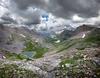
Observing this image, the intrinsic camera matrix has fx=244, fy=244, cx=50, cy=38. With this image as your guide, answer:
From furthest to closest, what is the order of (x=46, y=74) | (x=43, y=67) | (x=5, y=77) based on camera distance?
(x=43, y=67) < (x=46, y=74) < (x=5, y=77)

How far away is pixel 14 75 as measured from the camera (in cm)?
8569

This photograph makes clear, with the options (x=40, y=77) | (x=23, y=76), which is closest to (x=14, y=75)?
(x=23, y=76)

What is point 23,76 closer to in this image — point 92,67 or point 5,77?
point 5,77

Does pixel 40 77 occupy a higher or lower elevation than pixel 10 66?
lower

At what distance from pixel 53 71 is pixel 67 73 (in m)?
7.54

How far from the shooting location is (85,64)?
95375 mm

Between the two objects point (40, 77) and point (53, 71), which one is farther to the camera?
point (53, 71)

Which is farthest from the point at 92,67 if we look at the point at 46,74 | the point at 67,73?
the point at 46,74

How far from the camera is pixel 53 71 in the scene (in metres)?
93.3

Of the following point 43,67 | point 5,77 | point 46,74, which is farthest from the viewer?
point 43,67

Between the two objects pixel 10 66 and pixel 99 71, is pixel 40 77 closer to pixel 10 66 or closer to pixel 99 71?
pixel 10 66

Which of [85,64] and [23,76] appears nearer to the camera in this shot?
[23,76]

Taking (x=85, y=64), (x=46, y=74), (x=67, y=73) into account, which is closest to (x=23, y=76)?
(x=46, y=74)

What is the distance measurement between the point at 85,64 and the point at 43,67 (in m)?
17.6
